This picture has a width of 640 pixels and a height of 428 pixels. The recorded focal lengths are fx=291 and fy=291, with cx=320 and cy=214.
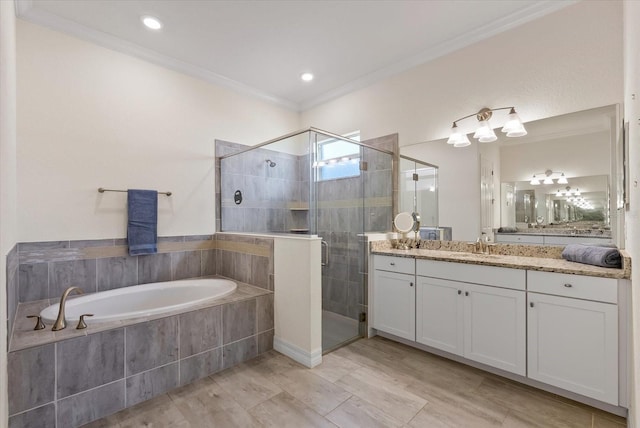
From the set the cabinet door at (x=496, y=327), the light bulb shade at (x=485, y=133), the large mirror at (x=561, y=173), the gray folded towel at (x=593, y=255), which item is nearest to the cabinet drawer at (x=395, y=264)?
the cabinet door at (x=496, y=327)

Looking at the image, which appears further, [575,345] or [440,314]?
[440,314]

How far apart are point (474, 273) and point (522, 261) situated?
1.09 ft

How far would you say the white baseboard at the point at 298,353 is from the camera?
2347 mm

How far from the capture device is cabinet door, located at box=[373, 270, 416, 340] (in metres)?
2.60

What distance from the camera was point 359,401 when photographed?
1.89 meters

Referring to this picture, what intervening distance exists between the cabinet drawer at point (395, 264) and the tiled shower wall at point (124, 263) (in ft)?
3.42

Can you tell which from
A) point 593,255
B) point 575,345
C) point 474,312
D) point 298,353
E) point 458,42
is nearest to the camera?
point 575,345

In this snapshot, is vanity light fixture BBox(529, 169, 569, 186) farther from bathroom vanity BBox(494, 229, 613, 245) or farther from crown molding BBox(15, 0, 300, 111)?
crown molding BBox(15, 0, 300, 111)

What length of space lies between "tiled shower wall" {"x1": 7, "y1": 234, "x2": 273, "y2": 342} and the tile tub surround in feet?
1.59

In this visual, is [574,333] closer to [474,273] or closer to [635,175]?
[474,273]

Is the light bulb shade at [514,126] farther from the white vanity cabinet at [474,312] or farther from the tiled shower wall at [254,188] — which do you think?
the tiled shower wall at [254,188]

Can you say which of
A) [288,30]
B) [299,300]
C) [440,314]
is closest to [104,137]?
[288,30]

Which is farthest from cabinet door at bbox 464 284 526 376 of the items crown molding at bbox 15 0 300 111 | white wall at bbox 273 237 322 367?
crown molding at bbox 15 0 300 111

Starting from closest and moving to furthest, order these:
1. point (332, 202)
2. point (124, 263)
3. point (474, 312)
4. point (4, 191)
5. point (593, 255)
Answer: point (4, 191), point (593, 255), point (474, 312), point (124, 263), point (332, 202)
